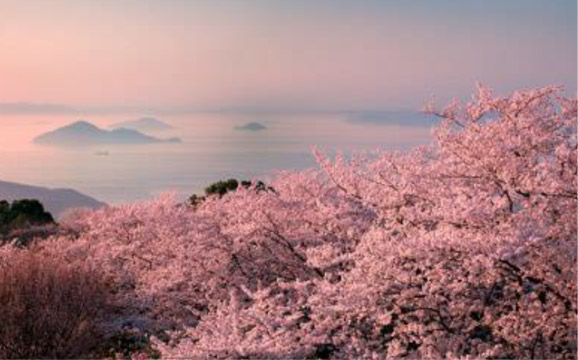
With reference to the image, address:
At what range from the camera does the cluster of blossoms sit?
9.10 meters

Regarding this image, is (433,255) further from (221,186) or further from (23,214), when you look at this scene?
(23,214)

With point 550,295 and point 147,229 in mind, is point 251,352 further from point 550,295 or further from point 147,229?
point 147,229

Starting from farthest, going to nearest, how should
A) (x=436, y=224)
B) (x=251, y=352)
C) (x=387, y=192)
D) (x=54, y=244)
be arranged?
(x=54, y=244) < (x=387, y=192) < (x=436, y=224) < (x=251, y=352)

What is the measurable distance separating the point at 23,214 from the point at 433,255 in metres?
31.5

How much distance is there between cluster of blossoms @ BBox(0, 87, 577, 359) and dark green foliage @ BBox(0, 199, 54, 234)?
2407cm

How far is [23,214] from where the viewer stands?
37094mm

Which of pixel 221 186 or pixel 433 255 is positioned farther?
pixel 221 186

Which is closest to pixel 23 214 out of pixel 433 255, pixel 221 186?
pixel 221 186

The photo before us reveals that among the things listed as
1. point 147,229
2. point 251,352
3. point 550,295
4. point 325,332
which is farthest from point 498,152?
point 147,229

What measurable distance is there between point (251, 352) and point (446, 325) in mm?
2552

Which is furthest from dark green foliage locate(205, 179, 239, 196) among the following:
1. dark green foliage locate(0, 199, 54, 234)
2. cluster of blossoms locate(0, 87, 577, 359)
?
cluster of blossoms locate(0, 87, 577, 359)

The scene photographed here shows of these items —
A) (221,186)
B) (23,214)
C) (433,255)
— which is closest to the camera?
(433,255)

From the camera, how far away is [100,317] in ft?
48.8

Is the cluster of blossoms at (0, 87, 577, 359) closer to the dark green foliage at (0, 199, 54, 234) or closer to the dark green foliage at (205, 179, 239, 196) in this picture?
the dark green foliage at (205, 179, 239, 196)
